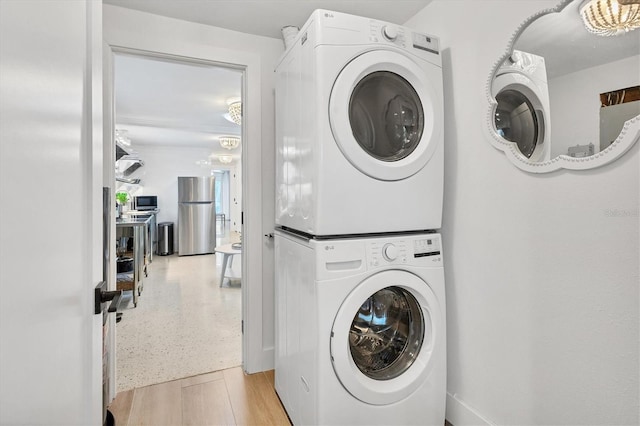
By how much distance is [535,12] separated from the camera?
128cm

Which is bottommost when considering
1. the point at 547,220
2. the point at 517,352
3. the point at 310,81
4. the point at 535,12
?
the point at 517,352

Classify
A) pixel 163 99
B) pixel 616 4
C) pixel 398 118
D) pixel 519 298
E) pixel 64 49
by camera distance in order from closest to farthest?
pixel 64 49, pixel 616 4, pixel 519 298, pixel 398 118, pixel 163 99

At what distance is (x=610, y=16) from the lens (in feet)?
3.50

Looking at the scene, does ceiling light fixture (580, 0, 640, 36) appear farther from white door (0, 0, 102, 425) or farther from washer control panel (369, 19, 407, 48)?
white door (0, 0, 102, 425)

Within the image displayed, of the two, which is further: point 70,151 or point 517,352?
point 517,352

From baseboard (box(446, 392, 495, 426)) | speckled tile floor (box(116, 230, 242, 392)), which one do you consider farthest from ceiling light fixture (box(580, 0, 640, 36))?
speckled tile floor (box(116, 230, 242, 392))

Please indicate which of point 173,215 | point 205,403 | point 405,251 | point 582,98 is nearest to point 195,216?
point 173,215

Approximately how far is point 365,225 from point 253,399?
132 centimetres

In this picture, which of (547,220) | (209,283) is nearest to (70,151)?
(547,220)

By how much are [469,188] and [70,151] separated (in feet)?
5.24

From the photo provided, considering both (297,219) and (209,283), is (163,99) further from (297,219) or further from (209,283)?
(297,219)

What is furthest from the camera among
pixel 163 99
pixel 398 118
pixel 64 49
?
pixel 163 99

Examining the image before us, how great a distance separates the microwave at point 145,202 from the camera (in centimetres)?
680

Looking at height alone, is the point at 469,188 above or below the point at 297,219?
above
